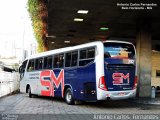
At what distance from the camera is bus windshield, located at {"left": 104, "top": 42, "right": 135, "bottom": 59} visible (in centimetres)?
1806

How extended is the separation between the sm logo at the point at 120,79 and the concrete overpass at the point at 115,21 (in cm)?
352

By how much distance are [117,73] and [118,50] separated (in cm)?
113

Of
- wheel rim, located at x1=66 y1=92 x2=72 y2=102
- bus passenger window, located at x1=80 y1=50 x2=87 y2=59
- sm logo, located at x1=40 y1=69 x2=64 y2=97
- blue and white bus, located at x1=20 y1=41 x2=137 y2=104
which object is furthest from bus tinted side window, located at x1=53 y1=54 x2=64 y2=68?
bus passenger window, located at x1=80 y1=50 x2=87 y2=59

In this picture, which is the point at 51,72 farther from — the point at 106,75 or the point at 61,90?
the point at 106,75

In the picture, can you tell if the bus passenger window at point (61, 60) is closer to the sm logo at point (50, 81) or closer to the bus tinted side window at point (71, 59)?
the sm logo at point (50, 81)

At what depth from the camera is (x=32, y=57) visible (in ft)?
88.6

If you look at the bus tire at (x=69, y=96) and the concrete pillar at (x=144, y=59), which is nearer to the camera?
the bus tire at (x=69, y=96)

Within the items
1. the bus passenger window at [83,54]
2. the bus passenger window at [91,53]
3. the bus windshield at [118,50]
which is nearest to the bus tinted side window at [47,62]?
the bus passenger window at [83,54]

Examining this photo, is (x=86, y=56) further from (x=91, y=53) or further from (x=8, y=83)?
(x=8, y=83)

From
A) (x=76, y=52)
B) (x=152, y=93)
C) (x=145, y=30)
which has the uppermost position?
(x=145, y=30)

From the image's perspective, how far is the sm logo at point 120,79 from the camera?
59.3ft

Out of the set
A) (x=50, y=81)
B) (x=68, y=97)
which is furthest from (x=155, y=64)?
(x=68, y=97)

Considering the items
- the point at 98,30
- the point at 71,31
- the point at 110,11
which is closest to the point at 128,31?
the point at 98,30

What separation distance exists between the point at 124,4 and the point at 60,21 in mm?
6941
